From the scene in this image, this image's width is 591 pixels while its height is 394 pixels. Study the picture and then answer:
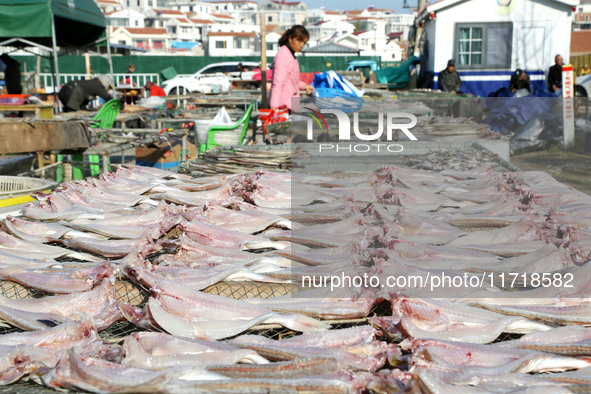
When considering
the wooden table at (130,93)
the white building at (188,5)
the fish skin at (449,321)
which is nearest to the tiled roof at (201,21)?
the white building at (188,5)

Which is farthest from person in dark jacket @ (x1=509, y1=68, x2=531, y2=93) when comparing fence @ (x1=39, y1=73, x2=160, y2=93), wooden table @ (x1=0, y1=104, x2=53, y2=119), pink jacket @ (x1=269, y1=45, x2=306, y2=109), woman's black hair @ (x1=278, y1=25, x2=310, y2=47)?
fence @ (x1=39, y1=73, x2=160, y2=93)

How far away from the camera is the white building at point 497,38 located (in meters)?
20.3

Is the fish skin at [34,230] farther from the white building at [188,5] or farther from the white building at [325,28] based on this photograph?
the white building at [188,5]

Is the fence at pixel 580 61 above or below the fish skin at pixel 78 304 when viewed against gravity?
above

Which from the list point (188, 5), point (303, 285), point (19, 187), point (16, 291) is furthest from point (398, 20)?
point (16, 291)

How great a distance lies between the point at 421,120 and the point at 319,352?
702cm

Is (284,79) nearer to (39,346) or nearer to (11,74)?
(39,346)

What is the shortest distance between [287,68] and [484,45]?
14.8 metres

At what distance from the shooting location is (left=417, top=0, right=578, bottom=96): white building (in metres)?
20.3

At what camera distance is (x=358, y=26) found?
119 meters

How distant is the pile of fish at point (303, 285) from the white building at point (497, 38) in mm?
17568

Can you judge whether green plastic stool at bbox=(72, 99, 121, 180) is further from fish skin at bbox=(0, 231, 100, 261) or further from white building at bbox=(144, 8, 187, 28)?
white building at bbox=(144, 8, 187, 28)

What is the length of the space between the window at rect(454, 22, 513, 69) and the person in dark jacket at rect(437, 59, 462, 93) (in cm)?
193

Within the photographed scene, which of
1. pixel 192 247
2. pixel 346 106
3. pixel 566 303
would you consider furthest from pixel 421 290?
pixel 346 106
